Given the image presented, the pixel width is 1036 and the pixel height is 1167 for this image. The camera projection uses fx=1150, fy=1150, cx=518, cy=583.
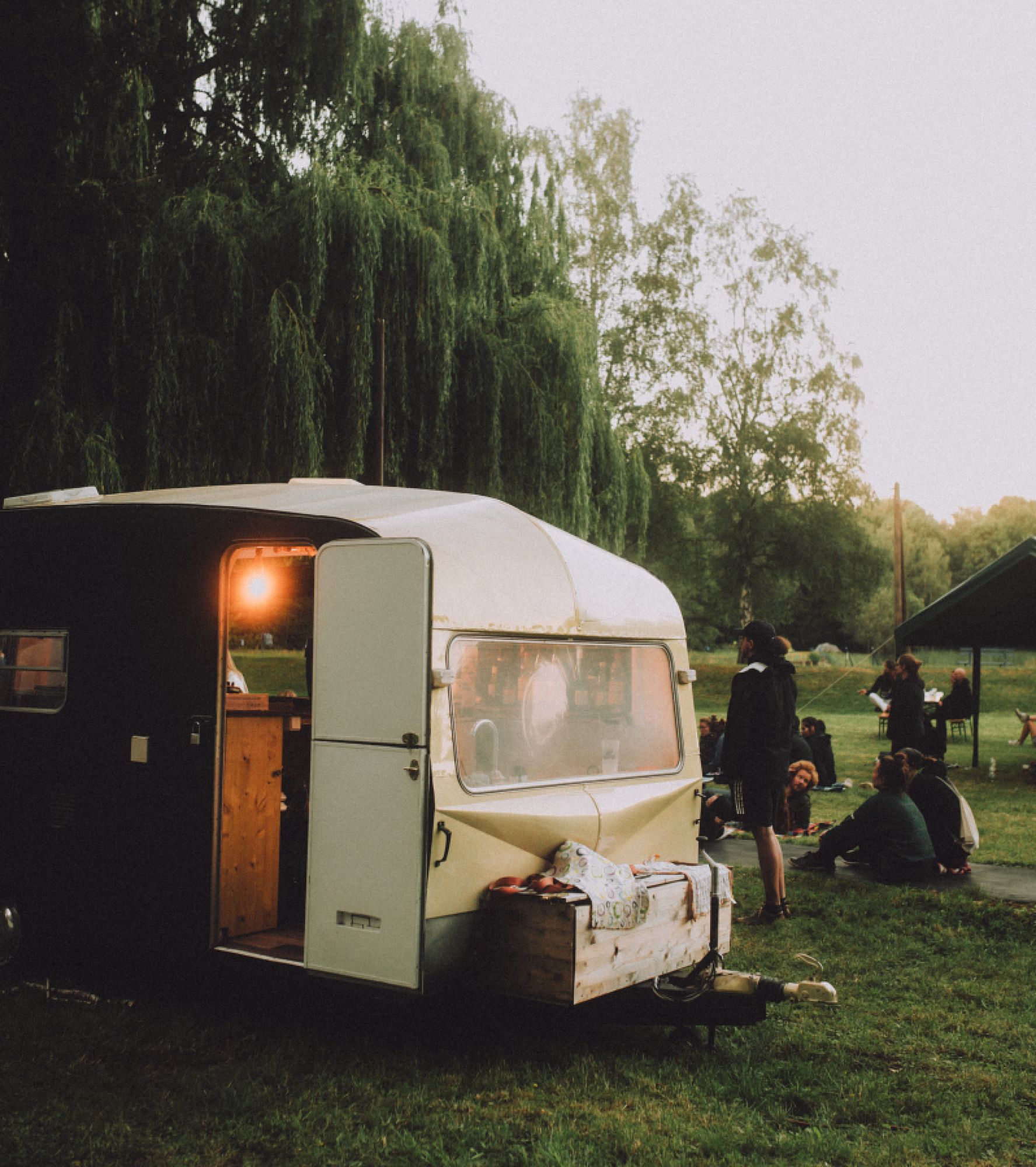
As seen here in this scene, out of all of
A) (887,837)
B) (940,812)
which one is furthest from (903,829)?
(940,812)

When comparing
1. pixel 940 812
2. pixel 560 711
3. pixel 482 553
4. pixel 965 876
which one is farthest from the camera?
pixel 940 812

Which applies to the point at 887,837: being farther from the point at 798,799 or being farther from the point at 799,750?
the point at 799,750

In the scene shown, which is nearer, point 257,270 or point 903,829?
point 903,829

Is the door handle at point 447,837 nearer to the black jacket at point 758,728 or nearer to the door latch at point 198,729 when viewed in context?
the door latch at point 198,729

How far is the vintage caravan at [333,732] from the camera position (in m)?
4.67

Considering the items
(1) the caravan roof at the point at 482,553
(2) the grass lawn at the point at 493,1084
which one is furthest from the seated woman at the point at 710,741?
(1) the caravan roof at the point at 482,553

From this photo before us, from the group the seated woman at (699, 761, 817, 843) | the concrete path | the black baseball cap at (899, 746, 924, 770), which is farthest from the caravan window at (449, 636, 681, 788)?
the seated woman at (699, 761, 817, 843)

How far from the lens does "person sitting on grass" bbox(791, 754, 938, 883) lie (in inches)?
340

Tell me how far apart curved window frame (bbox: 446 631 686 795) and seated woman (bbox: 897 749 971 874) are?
3.19m

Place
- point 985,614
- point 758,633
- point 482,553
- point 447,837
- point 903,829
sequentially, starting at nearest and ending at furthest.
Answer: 1. point 447,837
2. point 482,553
3. point 758,633
4. point 903,829
5. point 985,614

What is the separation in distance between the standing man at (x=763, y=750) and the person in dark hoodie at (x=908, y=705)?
7263mm

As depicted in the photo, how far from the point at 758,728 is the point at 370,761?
11.2 feet

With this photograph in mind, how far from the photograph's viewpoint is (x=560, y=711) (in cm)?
555

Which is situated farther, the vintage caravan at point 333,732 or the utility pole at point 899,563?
the utility pole at point 899,563
